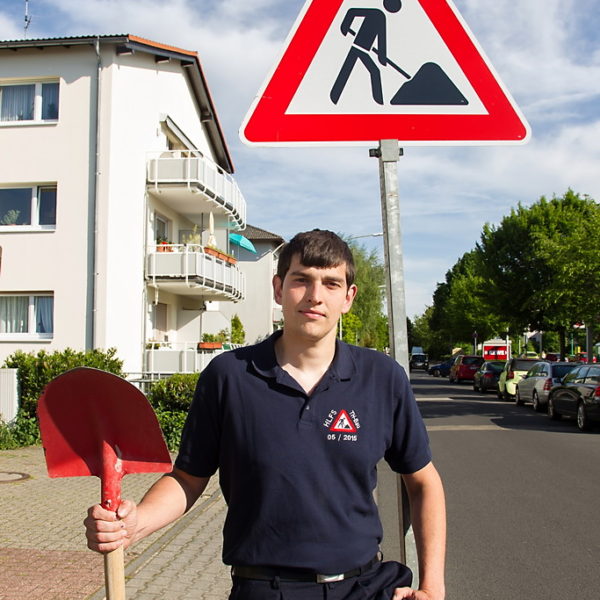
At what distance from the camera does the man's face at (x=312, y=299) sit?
2.25 m

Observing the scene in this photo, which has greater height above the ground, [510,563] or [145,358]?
[145,358]

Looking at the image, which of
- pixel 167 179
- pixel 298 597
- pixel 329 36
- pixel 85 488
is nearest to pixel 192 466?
pixel 298 597

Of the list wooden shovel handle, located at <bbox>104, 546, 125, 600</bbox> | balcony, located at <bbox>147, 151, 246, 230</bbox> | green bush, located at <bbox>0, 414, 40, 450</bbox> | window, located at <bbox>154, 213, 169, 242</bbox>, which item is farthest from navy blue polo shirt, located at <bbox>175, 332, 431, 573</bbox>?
window, located at <bbox>154, 213, 169, 242</bbox>

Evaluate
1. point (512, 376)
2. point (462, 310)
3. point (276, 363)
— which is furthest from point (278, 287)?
point (462, 310)

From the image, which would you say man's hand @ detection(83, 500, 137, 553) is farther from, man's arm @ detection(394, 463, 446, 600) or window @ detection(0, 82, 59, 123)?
window @ detection(0, 82, 59, 123)

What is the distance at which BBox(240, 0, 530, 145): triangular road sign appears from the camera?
256cm

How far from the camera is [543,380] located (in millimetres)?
22984

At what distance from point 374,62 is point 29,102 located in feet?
67.7

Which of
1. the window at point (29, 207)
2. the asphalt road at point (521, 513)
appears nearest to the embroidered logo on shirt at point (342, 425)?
the asphalt road at point (521, 513)

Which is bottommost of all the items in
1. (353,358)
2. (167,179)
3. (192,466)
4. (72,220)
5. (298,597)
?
(298,597)

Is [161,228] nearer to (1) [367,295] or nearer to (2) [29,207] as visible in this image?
(2) [29,207]

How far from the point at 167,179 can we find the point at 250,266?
29409 millimetres

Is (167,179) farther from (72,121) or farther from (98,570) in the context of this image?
(98,570)

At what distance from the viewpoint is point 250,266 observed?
2042 inches
